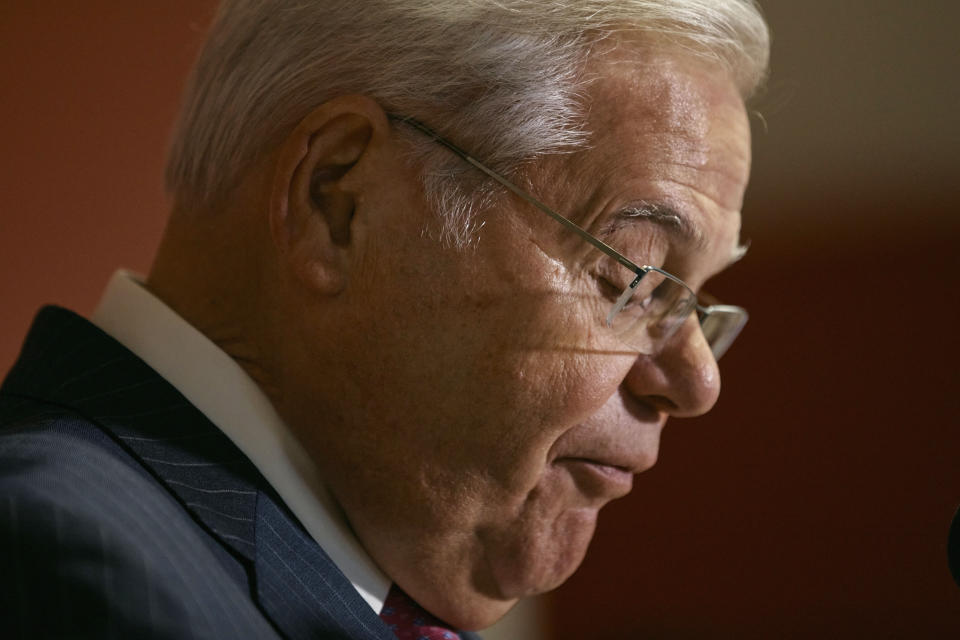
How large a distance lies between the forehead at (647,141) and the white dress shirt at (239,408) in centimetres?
43

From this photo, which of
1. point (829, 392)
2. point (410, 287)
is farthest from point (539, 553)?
point (829, 392)

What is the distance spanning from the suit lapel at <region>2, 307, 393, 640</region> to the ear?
0.21 meters

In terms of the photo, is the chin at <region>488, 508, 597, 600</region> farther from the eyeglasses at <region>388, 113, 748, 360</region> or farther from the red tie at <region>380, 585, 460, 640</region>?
the eyeglasses at <region>388, 113, 748, 360</region>

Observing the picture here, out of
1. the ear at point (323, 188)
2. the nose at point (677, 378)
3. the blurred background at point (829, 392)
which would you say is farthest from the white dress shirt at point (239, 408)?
the blurred background at point (829, 392)

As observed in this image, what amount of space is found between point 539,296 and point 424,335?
13 centimetres

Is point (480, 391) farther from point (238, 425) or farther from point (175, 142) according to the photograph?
point (175, 142)

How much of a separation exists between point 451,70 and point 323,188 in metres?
0.20

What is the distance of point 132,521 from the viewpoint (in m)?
0.87

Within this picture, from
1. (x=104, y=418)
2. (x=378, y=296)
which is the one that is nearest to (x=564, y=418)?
(x=378, y=296)

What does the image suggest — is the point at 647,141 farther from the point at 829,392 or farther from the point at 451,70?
the point at 829,392

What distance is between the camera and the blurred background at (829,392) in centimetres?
272

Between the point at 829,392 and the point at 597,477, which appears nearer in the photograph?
the point at 597,477

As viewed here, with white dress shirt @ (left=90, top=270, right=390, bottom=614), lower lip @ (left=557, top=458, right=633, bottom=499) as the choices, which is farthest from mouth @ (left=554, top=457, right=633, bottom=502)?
white dress shirt @ (left=90, top=270, right=390, bottom=614)

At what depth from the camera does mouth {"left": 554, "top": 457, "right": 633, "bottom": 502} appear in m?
1.24
